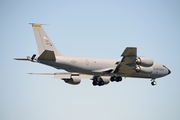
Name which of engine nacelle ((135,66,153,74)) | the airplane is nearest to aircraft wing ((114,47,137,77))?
the airplane

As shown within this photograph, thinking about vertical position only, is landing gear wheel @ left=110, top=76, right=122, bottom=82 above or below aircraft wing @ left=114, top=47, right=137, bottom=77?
below

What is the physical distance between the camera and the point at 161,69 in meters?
56.1

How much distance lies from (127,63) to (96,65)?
3623 mm

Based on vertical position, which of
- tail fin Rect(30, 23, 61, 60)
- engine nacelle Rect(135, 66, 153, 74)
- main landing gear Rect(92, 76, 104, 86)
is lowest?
main landing gear Rect(92, 76, 104, 86)

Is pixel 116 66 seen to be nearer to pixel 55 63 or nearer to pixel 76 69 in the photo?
pixel 76 69

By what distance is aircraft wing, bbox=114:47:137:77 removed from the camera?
46.4 meters

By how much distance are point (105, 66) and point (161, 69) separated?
356 inches

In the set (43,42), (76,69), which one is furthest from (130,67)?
(43,42)

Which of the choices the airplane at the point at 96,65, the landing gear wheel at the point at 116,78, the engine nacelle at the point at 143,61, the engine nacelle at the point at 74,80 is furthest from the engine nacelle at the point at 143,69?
the engine nacelle at the point at 74,80

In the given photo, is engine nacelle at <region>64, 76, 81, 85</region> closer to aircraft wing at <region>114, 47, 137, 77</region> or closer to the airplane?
the airplane

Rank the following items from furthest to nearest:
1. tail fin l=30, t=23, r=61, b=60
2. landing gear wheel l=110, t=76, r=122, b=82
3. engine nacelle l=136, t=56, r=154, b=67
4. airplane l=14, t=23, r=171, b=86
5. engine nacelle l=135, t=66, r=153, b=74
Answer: landing gear wheel l=110, t=76, r=122, b=82
engine nacelle l=135, t=66, r=153, b=74
engine nacelle l=136, t=56, r=154, b=67
tail fin l=30, t=23, r=61, b=60
airplane l=14, t=23, r=171, b=86

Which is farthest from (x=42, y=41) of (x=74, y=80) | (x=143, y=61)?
(x=143, y=61)

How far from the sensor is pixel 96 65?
4984cm

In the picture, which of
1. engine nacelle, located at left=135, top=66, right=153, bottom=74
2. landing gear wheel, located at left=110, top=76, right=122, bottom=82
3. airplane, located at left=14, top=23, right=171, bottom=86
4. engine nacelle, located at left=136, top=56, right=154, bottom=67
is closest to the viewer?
airplane, located at left=14, top=23, right=171, bottom=86
